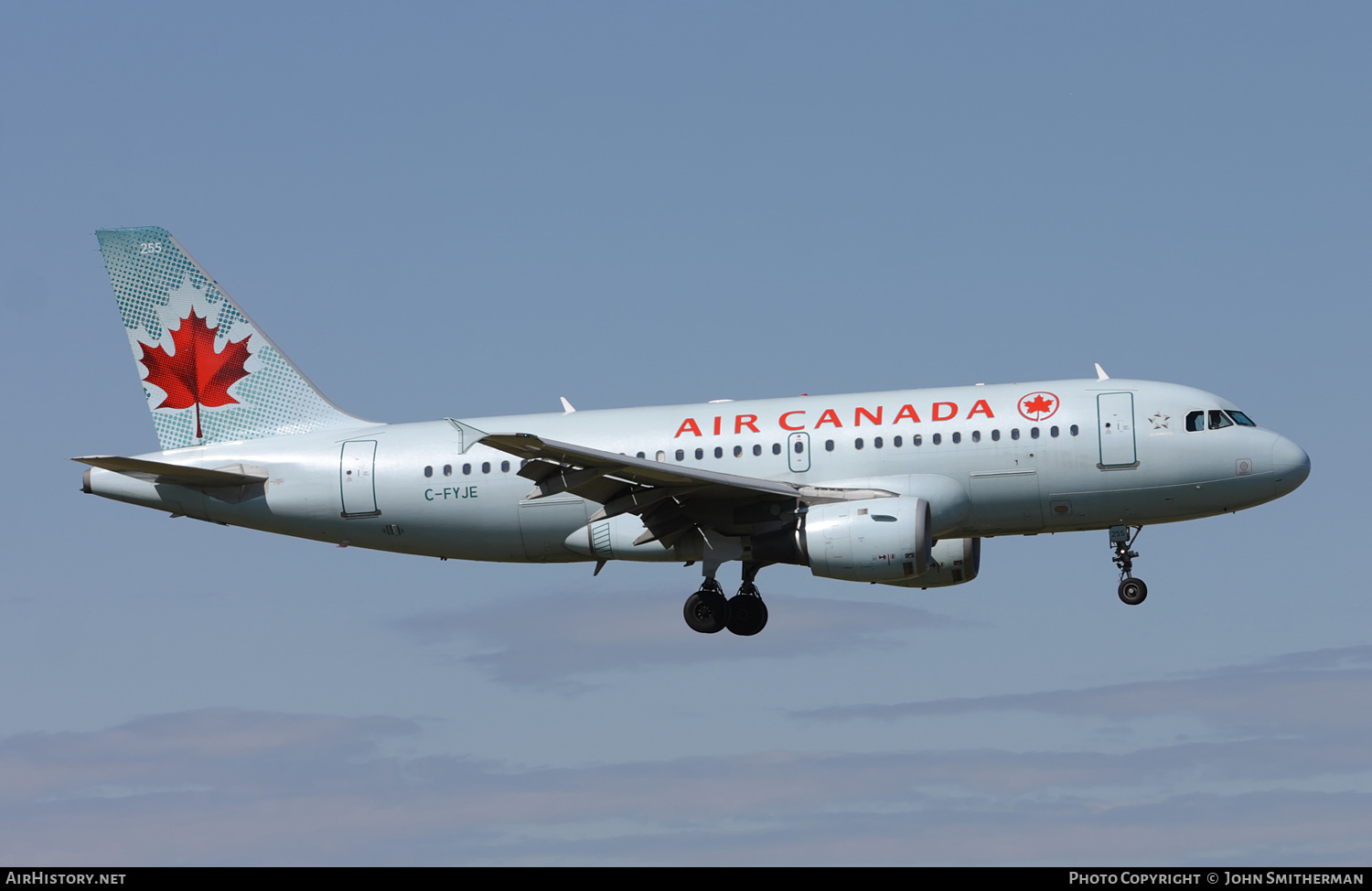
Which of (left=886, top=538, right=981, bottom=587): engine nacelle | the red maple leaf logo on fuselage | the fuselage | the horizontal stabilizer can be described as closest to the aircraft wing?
the fuselage

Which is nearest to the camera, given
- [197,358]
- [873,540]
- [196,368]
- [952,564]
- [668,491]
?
[873,540]

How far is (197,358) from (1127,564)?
22744 mm

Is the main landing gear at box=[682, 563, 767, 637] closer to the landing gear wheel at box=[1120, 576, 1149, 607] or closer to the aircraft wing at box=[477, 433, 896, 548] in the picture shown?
the aircraft wing at box=[477, 433, 896, 548]

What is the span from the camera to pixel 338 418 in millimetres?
42688

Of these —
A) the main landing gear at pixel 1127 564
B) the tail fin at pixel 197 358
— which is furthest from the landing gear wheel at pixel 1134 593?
the tail fin at pixel 197 358

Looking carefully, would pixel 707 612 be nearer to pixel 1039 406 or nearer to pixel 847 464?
pixel 847 464

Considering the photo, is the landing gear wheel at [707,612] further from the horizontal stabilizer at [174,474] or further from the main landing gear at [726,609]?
the horizontal stabilizer at [174,474]

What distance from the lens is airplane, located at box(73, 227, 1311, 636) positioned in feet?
121

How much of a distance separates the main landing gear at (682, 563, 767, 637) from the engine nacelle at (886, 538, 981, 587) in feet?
11.8

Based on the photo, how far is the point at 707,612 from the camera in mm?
38812

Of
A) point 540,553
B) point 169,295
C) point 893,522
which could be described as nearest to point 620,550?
point 540,553

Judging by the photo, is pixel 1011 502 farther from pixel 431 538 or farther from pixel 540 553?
pixel 431 538

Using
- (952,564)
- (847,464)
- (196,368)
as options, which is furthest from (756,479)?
(196,368)

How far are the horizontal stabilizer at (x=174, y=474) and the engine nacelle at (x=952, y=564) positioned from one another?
1556 centimetres
